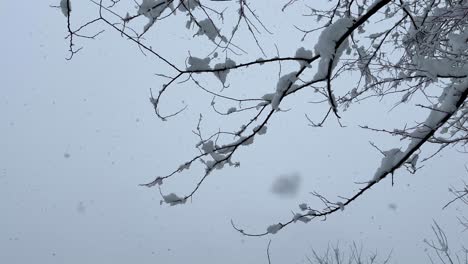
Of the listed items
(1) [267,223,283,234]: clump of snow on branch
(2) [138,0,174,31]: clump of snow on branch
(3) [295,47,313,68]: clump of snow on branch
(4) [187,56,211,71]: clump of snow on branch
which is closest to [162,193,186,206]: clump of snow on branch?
(1) [267,223,283,234]: clump of snow on branch

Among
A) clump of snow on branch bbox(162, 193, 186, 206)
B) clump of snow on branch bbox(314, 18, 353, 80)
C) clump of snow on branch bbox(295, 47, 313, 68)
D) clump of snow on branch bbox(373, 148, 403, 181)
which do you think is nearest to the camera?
clump of snow on branch bbox(314, 18, 353, 80)

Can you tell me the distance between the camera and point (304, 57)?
87.7 inches

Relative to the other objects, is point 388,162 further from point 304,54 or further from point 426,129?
point 304,54

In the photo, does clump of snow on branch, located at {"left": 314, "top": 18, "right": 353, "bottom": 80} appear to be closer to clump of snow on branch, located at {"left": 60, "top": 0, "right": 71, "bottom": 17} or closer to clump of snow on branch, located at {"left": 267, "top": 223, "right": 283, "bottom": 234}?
clump of snow on branch, located at {"left": 267, "top": 223, "right": 283, "bottom": 234}

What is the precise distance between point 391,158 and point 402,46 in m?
1.98

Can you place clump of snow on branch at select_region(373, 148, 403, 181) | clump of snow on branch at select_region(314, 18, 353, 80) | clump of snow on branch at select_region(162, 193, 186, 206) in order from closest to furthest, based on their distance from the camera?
clump of snow on branch at select_region(314, 18, 353, 80), clump of snow on branch at select_region(373, 148, 403, 181), clump of snow on branch at select_region(162, 193, 186, 206)

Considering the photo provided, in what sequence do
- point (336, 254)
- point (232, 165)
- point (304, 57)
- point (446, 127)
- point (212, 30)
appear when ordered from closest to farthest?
1. point (304, 57)
2. point (212, 30)
3. point (232, 165)
4. point (446, 127)
5. point (336, 254)

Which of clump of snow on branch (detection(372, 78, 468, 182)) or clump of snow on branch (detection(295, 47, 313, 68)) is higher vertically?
clump of snow on branch (detection(295, 47, 313, 68))

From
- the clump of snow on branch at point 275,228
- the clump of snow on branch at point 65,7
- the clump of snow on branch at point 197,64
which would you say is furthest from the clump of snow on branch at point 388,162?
the clump of snow on branch at point 65,7

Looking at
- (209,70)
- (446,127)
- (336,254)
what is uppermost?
(336,254)

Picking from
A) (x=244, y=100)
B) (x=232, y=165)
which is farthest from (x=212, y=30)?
(x=232, y=165)

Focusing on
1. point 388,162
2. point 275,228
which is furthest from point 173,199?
point 388,162

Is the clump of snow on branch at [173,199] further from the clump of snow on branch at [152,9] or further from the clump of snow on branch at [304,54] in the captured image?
the clump of snow on branch at [304,54]

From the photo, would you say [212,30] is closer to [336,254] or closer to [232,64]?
[232,64]
